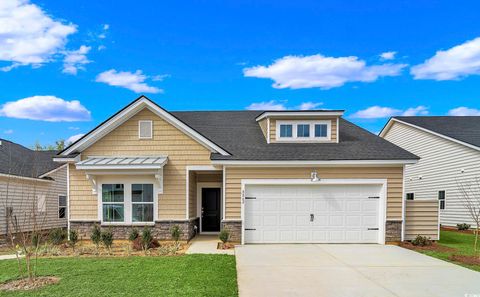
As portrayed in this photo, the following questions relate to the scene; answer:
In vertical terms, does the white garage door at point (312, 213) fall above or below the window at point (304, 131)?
below

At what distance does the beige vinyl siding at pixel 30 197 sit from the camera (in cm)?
1524

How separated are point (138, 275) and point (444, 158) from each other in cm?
1818

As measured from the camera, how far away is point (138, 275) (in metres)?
7.42

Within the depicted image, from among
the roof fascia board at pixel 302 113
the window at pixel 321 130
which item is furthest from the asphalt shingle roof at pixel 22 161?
the window at pixel 321 130

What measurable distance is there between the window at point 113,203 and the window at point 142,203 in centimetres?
45

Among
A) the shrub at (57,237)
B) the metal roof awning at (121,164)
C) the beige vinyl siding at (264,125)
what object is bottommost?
the shrub at (57,237)

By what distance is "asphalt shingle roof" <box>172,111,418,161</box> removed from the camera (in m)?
12.2

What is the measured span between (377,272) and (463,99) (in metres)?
21.7

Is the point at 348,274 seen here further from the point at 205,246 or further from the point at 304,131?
the point at 304,131

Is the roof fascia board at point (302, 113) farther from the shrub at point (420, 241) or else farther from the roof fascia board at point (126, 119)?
the shrub at point (420, 241)

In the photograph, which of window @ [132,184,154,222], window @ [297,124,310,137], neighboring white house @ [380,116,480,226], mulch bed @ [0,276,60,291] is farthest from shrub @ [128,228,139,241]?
neighboring white house @ [380,116,480,226]

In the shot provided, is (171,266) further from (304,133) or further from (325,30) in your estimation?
(325,30)

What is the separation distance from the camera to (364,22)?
1702 centimetres

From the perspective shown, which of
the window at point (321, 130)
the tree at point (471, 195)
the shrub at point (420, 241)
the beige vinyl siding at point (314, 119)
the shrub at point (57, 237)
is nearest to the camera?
the shrub at point (57, 237)
